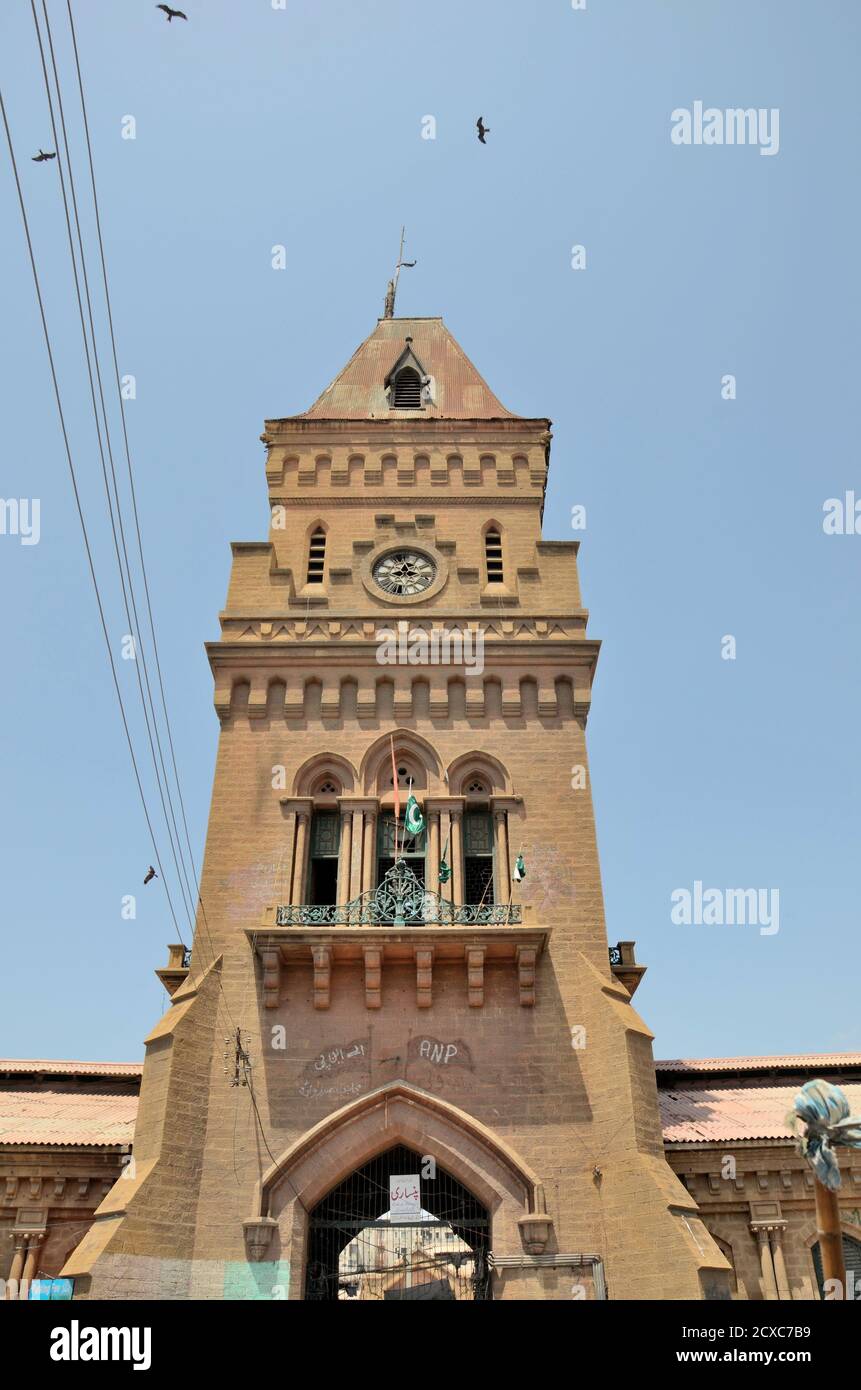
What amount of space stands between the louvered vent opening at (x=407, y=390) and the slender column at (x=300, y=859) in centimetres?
1519

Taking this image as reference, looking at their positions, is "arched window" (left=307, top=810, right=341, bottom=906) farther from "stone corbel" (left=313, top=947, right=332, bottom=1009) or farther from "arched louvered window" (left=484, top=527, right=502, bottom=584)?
"arched louvered window" (left=484, top=527, right=502, bottom=584)

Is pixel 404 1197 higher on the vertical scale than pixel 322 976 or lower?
lower

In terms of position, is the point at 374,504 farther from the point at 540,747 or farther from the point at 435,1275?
the point at 435,1275

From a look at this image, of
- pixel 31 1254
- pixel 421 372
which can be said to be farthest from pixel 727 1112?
pixel 421 372

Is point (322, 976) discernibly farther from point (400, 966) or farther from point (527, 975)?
point (527, 975)

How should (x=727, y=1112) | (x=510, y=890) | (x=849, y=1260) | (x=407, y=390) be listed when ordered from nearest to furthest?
1. (x=849, y=1260)
2. (x=510, y=890)
3. (x=727, y=1112)
4. (x=407, y=390)

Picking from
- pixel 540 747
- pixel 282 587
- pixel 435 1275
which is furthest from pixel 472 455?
pixel 435 1275

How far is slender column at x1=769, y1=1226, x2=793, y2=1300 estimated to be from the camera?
70.7 ft

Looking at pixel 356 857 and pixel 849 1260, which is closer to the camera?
pixel 849 1260

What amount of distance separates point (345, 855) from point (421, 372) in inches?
711

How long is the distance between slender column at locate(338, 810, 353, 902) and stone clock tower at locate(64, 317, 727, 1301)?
0.16 ft

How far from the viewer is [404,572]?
28828mm
